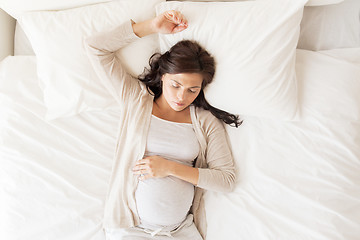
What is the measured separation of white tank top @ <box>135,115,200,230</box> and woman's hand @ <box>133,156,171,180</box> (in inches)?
1.8

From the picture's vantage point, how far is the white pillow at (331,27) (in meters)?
1.25

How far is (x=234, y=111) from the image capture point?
4.04ft

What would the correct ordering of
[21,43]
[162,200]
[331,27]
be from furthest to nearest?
[21,43] → [331,27] → [162,200]

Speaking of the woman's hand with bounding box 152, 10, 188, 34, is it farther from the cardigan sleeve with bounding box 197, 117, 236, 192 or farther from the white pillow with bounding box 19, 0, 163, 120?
the cardigan sleeve with bounding box 197, 117, 236, 192

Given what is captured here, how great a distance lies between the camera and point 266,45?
1.08 meters

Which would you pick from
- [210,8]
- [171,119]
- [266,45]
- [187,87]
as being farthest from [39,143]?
[266,45]

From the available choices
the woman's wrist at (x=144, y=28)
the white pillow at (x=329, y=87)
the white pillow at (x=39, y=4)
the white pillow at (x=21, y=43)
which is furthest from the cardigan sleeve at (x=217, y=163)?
the white pillow at (x=21, y=43)

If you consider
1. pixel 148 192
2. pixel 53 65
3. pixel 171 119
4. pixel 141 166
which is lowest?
pixel 148 192

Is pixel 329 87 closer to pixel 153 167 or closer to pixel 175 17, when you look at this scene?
pixel 175 17

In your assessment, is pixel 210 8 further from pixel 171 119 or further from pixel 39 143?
pixel 39 143

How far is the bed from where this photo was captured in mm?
1069

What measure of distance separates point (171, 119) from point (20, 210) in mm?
770

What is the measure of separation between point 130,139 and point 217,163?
0.40 m

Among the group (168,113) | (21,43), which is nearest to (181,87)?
(168,113)
